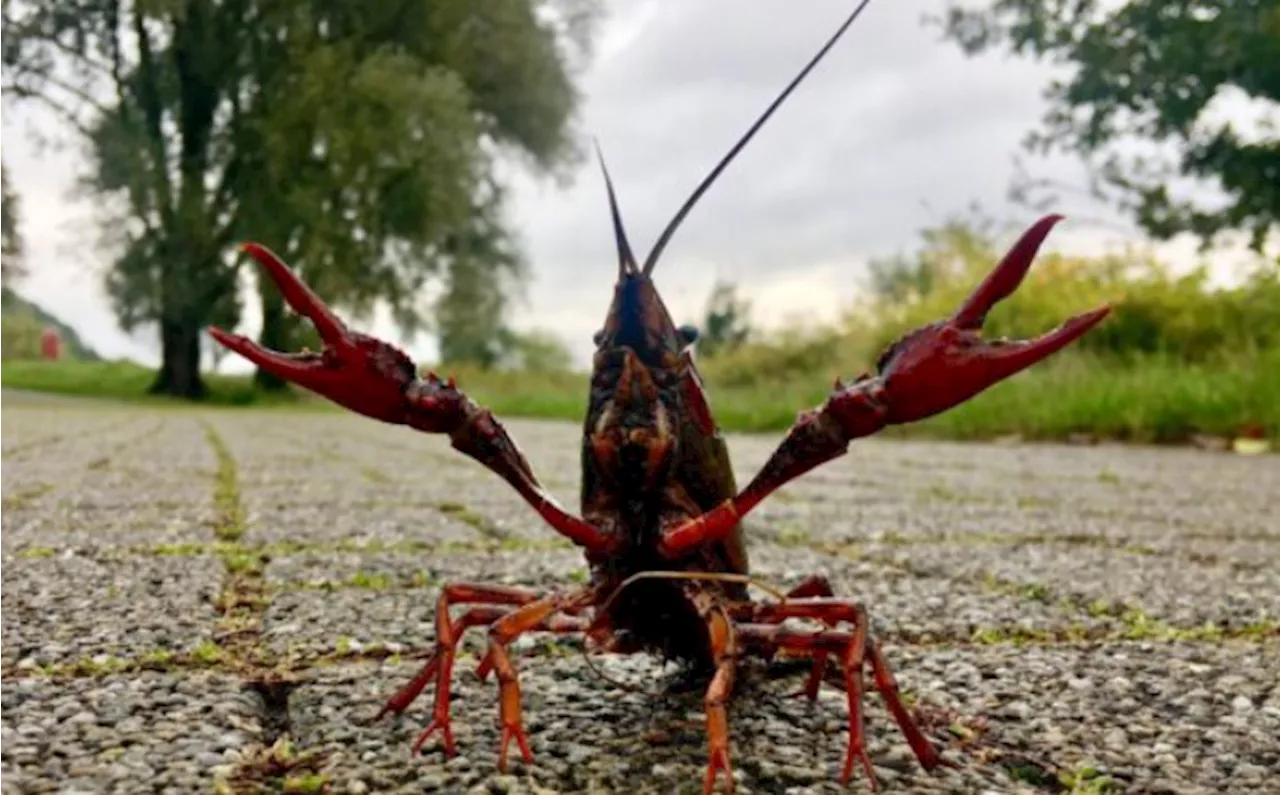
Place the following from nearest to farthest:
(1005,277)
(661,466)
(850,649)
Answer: (1005,277) → (850,649) → (661,466)

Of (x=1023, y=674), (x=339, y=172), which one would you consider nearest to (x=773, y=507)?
(x=1023, y=674)

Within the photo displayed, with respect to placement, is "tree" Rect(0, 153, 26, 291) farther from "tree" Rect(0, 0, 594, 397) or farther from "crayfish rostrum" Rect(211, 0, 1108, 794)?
"tree" Rect(0, 0, 594, 397)

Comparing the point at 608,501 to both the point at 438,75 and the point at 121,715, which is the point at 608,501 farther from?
the point at 438,75

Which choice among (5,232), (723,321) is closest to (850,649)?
(5,232)

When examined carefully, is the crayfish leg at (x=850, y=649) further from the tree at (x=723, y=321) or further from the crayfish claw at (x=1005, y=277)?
the tree at (x=723, y=321)

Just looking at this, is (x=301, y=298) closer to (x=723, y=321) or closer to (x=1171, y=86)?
(x=1171, y=86)

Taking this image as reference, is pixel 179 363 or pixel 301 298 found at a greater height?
pixel 179 363

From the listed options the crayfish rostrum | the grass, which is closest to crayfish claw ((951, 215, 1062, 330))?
the crayfish rostrum
